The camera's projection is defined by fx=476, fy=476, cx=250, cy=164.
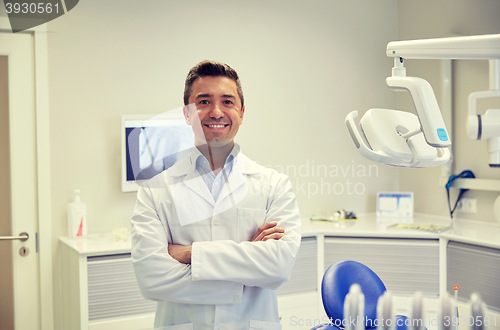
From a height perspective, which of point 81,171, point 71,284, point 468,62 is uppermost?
point 468,62

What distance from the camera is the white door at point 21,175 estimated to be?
2.39 meters

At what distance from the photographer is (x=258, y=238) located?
156 cm

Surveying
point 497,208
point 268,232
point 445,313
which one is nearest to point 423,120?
point 445,313

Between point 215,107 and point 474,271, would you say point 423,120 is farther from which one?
point 474,271

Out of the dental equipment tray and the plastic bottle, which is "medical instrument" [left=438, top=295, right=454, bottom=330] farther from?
the plastic bottle

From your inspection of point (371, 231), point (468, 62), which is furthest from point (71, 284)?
point (468, 62)

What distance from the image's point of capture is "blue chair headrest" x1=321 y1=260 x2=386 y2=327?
1546mm

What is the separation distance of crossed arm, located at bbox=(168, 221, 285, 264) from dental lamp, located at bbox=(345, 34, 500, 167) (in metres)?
0.57

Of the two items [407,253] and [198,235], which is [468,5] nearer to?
[407,253]

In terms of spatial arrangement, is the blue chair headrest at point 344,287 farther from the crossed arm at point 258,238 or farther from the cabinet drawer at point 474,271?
the cabinet drawer at point 474,271

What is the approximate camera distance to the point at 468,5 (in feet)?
9.56

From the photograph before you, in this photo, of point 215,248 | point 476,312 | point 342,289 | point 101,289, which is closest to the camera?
point 476,312

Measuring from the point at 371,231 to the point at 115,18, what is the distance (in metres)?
1.82

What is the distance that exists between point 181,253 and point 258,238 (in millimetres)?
254
